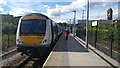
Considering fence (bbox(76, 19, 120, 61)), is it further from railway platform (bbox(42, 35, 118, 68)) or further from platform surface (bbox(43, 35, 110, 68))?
platform surface (bbox(43, 35, 110, 68))

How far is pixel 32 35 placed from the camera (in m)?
17.1

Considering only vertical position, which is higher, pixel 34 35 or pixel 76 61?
pixel 34 35

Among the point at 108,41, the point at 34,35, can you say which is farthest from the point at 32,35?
the point at 108,41

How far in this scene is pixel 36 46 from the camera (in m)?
16.8

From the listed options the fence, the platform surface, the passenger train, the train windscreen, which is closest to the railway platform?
the platform surface

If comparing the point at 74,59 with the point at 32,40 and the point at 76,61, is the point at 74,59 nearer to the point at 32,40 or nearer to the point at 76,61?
the point at 76,61

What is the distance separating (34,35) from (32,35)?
0.13m

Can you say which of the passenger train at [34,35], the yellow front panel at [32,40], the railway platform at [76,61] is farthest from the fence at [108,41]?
the yellow front panel at [32,40]

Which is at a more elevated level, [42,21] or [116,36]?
[42,21]

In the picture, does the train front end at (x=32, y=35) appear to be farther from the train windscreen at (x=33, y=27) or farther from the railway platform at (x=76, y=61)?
the railway platform at (x=76, y=61)

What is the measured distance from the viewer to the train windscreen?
17.4m

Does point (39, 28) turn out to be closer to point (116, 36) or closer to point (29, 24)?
point (29, 24)

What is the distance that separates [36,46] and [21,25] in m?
2.02

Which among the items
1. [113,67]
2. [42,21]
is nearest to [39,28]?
[42,21]
